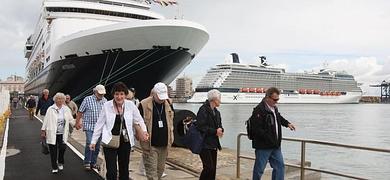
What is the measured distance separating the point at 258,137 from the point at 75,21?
27.1m

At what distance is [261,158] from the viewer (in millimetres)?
5688

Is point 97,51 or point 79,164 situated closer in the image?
point 79,164

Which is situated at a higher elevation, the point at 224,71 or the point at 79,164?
the point at 224,71

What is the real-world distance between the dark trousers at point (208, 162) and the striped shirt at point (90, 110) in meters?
2.68

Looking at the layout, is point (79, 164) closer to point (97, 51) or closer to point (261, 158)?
point (261, 158)

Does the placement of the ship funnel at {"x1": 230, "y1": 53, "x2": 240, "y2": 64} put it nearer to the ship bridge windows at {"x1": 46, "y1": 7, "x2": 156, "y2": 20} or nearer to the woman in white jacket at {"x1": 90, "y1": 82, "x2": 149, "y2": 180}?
the ship bridge windows at {"x1": 46, "y1": 7, "x2": 156, "y2": 20}

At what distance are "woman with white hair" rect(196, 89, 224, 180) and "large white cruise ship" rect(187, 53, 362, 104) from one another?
3396 inches

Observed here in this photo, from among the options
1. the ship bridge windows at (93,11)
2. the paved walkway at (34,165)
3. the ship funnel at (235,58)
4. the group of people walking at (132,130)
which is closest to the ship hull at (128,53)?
the ship bridge windows at (93,11)

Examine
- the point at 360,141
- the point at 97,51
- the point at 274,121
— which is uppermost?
the point at 97,51

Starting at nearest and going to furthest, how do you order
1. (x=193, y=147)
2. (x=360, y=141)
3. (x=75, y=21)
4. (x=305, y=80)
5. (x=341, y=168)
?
(x=193, y=147) < (x=341, y=168) < (x=360, y=141) < (x=75, y=21) < (x=305, y=80)

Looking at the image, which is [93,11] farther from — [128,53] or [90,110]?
[90,110]

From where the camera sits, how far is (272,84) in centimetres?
9912

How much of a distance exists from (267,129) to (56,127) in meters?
3.63

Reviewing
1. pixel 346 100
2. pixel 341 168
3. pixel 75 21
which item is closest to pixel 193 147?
pixel 341 168
